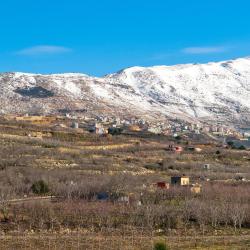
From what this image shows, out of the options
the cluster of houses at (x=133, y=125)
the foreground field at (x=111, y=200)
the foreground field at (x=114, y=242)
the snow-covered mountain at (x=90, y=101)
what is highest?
the snow-covered mountain at (x=90, y=101)

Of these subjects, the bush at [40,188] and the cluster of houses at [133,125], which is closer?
the bush at [40,188]

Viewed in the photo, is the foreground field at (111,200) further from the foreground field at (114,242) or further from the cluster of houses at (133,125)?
the cluster of houses at (133,125)

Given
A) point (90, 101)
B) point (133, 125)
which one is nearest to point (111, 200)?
point (133, 125)

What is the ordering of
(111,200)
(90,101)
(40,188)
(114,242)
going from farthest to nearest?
(90,101)
(40,188)
(111,200)
(114,242)

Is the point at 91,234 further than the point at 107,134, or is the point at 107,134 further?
the point at 107,134

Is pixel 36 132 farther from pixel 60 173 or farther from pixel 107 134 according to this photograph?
pixel 60 173

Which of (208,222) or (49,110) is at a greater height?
(49,110)

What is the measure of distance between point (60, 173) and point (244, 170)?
22.0m

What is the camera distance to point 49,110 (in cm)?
14325

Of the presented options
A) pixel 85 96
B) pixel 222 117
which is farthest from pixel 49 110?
pixel 222 117

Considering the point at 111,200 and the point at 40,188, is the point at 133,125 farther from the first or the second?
the point at 111,200

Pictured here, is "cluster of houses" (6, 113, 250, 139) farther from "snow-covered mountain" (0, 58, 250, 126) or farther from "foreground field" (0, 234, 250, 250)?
"foreground field" (0, 234, 250, 250)

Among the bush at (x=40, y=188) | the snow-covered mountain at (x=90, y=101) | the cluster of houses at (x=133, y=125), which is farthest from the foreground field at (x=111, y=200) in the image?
the snow-covered mountain at (x=90, y=101)

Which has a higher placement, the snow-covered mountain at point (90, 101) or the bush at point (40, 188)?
the snow-covered mountain at point (90, 101)
